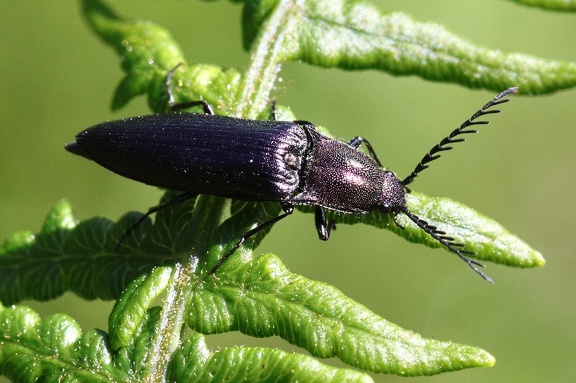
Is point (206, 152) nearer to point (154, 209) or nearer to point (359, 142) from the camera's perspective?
point (154, 209)

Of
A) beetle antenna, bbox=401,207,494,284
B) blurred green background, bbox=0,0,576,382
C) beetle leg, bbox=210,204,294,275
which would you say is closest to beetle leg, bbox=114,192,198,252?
beetle leg, bbox=210,204,294,275

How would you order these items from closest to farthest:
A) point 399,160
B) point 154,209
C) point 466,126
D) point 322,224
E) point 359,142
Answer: point 154,209 → point 466,126 → point 322,224 → point 359,142 → point 399,160

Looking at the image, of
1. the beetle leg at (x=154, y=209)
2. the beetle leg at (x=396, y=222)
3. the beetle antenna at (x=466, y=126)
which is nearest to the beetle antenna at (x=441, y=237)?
the beetle leg at (x=396, y=222)

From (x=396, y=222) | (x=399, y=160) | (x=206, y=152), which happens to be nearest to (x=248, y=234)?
(x=206, y=152)

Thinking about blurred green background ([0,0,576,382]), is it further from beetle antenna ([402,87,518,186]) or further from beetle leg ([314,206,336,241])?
beetle antenna ([402,87,518,186])

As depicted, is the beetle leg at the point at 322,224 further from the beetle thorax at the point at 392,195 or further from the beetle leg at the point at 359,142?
the beetle leg at the point at 359,142

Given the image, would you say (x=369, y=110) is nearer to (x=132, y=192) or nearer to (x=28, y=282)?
(x=132, y=192)
